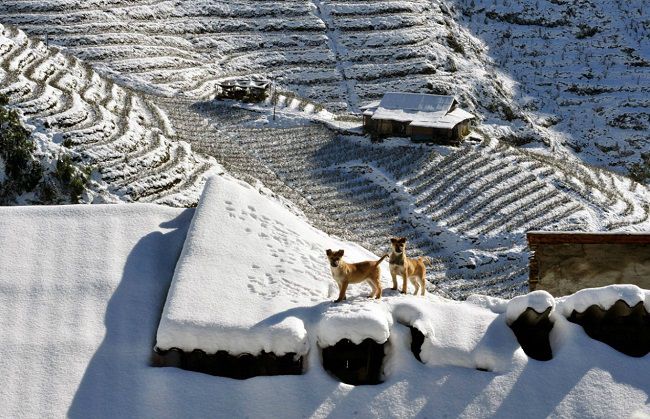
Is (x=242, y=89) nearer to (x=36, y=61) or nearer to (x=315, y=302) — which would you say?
(x=36, y=61)

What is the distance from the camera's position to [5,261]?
1348cm

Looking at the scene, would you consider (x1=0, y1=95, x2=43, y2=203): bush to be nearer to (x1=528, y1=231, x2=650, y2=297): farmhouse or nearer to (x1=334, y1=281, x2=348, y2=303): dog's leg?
(x1=528, y1=231, x2=650, y2=297): farmhouse

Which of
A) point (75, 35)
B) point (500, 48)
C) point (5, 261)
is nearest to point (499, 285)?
point (5, 261)

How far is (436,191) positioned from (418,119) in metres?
8.06

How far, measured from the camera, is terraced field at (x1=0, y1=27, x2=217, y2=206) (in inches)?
1379

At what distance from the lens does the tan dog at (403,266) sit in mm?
13188

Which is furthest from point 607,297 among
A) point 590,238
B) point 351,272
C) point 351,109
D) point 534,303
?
point 351,109

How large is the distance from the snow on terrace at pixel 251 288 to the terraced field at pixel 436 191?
18.9 metres

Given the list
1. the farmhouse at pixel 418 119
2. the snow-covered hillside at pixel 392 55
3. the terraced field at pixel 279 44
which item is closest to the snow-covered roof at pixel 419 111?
the farmhouse at pixel 418 119

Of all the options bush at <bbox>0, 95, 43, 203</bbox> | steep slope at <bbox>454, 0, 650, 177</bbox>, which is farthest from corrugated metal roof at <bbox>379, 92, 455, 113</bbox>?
bush at <bbox>0, 95, 43, 203</bbox>

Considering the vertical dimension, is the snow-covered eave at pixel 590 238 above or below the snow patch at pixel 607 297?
below

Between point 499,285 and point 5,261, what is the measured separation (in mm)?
24146

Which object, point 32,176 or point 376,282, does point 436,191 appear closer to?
point 32,176

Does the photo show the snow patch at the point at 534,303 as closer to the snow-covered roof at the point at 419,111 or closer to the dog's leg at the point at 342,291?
the dog's leg at the point at 342,291
